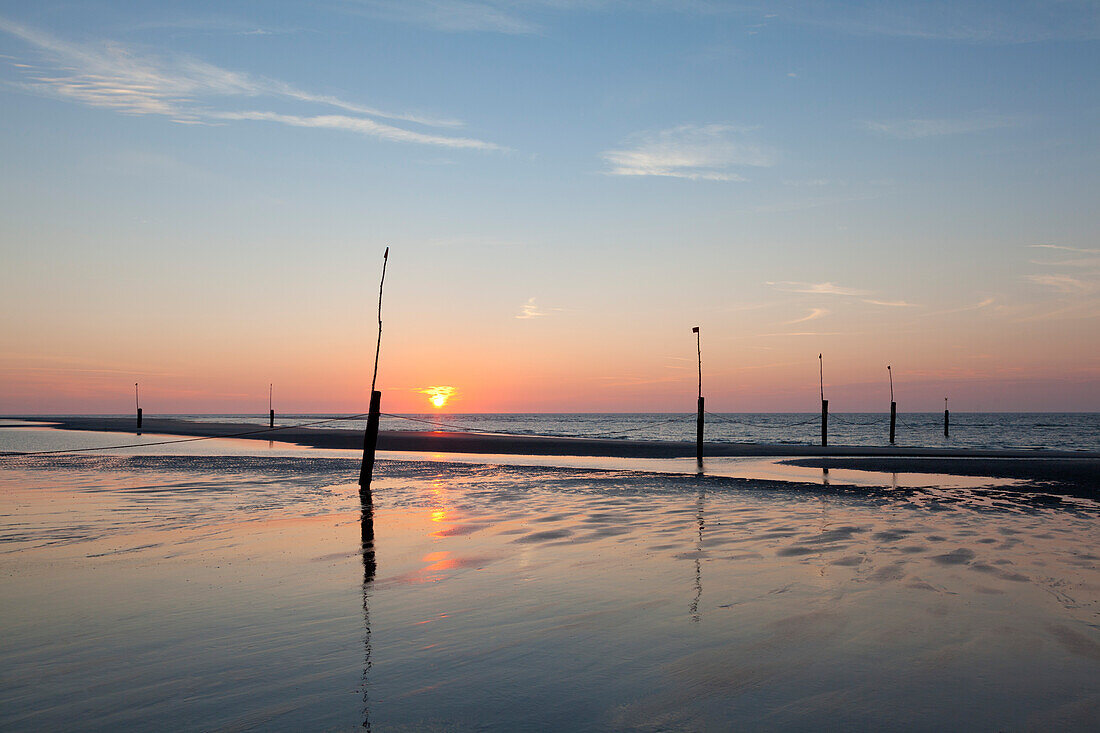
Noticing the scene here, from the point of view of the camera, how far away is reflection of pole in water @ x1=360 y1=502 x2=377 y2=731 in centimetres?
575

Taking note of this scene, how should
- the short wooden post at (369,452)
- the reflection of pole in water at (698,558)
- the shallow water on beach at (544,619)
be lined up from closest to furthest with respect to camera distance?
the shallow water on beach at (544,619)
the reflection of pole in water at (698,558)
the short wooden post at (369,452)

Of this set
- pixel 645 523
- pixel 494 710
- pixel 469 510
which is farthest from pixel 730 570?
pixel 469 510

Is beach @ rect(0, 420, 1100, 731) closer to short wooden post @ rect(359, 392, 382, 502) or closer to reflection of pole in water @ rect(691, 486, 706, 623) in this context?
reflection of pole in water @ rect(691, 486, 706, 623)

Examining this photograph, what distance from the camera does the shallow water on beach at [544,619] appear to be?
18.8 feet

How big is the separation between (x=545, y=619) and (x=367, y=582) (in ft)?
9.67

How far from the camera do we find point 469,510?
17344 millimetres

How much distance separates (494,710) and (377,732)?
91 centimetres

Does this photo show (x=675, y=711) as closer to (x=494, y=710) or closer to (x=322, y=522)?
(x=494, y=710)

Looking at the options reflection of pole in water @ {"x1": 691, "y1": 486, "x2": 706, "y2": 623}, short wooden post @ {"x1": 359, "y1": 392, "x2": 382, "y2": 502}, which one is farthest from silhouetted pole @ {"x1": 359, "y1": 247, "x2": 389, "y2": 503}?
reflection of pole in water @ {"x1": 691, "y1": 486, "x2": 706, "y2": 623}

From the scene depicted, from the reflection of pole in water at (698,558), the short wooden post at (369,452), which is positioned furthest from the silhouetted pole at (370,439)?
the reflection of pole in water at (698,558)

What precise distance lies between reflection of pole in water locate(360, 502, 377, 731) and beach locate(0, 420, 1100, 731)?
0.12 ft

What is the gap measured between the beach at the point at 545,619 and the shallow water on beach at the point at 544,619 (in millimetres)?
35

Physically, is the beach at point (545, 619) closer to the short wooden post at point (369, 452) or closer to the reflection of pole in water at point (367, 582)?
the reflection of pole in water at point (367, 582)

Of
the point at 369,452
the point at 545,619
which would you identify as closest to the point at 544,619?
the point at 545,619
